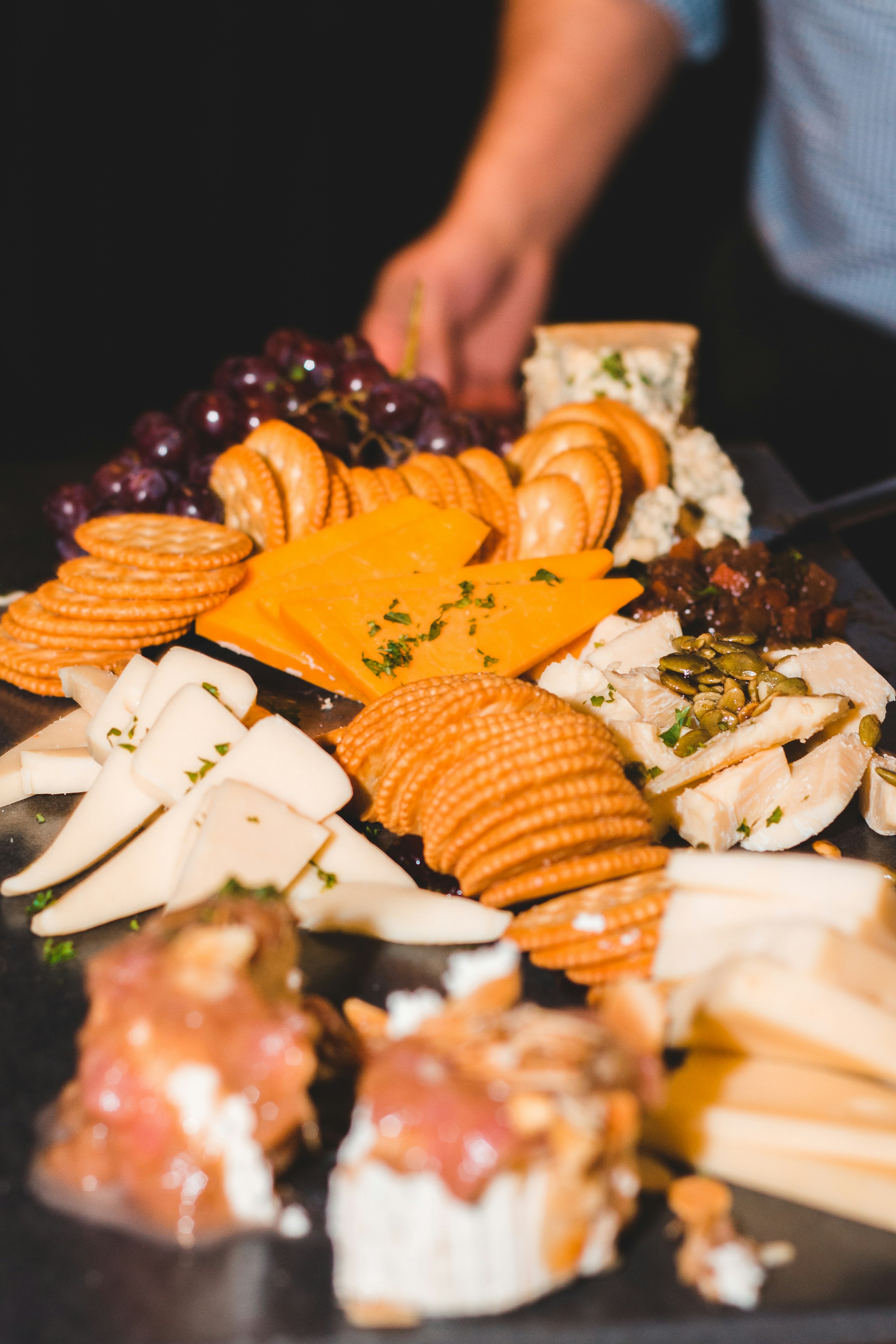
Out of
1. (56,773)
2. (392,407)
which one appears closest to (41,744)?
(56,773)

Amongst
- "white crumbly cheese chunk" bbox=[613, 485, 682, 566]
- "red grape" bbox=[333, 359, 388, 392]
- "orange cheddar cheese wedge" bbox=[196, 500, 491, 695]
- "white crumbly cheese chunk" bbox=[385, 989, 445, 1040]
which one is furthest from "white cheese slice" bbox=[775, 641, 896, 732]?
"red grape" bbox=[333, 359, 388, 392]

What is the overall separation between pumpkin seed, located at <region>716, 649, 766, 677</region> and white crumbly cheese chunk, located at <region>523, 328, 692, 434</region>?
90cm

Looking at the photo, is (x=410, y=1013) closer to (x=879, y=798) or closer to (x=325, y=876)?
(x=325, y=876)

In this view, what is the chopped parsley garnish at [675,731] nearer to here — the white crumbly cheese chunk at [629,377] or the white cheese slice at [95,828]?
the white cheese slice at [95,828]

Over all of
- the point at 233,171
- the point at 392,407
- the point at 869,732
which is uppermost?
the point at 233,171

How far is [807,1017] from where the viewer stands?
1062mm

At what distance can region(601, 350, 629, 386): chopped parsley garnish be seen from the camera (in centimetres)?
258

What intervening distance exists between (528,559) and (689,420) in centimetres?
96

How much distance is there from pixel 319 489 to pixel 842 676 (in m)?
1.06

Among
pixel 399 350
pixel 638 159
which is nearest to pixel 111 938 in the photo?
pixel 399 350

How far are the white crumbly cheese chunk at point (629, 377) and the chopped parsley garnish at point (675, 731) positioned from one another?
106 cm

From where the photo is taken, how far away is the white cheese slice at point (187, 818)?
144 centimetres

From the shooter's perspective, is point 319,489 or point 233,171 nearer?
point 319,489

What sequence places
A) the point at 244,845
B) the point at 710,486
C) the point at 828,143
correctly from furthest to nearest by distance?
the point at 828,143 → the point at 710,486 → the point at 244,845
